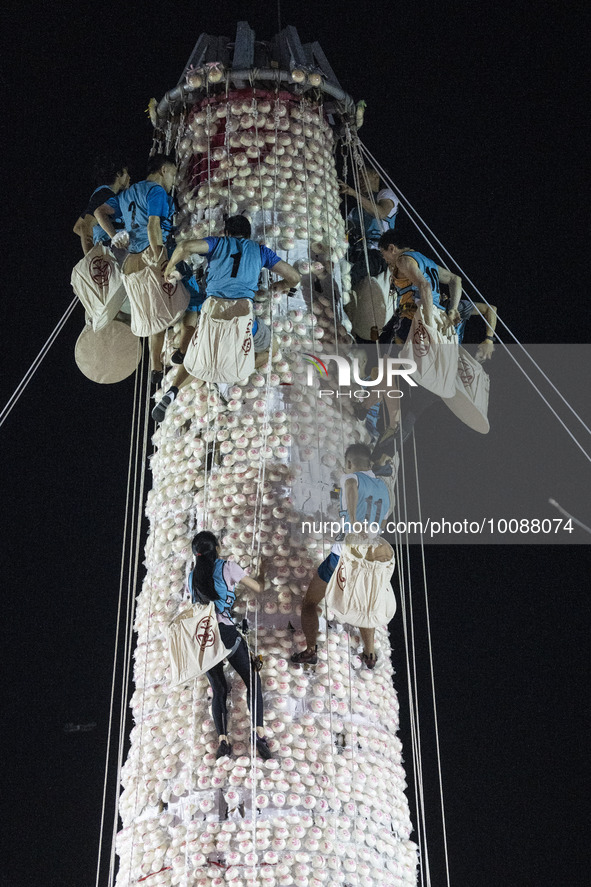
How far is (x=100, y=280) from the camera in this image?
832 cm

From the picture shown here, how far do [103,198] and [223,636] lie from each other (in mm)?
3279

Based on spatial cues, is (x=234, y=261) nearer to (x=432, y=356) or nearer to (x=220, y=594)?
(x=432, y=356)

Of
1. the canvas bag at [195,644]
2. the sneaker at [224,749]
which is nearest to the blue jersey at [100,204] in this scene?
the canvas bag at [195,644]

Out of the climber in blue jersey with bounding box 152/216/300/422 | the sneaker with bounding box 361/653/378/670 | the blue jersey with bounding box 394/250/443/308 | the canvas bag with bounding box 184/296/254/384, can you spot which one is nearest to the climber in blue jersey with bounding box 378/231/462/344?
the blue jersey with bounding box 394/250/443/308

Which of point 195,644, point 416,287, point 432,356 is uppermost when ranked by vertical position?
point 416,287

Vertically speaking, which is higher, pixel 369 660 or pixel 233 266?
pixel 233 266

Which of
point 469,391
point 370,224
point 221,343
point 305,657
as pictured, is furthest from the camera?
point 370,224

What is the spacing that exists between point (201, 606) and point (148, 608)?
897 mm

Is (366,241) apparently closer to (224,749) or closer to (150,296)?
(150,296)

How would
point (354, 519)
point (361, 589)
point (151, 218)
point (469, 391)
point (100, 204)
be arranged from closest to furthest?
point (361, 589) → point (354, 519) → point (151, 218) → point (469, 391) → point (100, 204)

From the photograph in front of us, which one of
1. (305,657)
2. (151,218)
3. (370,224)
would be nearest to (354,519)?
(305,657)

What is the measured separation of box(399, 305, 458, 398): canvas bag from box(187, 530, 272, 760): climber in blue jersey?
1938mm

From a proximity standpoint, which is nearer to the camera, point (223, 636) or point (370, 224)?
point (223, 636)

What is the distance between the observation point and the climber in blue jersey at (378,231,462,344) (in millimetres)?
8008
